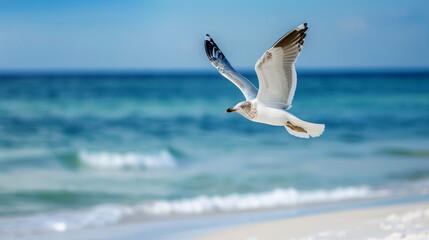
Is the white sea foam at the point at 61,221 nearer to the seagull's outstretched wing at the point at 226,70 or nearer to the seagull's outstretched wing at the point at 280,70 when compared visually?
the seagull's outstretched wing at the point at 226,70

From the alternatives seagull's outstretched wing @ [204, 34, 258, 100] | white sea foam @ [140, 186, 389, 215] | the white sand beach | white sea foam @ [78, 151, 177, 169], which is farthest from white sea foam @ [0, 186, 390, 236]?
white sea foam @ [78, 151, 177, 169]

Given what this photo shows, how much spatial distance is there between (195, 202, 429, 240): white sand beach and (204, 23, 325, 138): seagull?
1.48 metres

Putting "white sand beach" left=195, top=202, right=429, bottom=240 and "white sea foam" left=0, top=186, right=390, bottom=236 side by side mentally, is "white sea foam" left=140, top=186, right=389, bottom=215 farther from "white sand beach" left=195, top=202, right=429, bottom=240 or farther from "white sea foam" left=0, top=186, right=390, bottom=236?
"white sand beach" left=195, top=202, right=429, bottom=240

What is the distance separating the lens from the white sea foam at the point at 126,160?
12.0 meters

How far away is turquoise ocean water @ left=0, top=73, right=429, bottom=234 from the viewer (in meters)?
8.20

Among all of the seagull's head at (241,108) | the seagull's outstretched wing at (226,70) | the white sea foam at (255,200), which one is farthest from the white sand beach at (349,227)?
the seagull's head at (241,108)

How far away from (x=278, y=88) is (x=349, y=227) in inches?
88.5

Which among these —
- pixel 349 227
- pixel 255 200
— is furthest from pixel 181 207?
pixel 349 227

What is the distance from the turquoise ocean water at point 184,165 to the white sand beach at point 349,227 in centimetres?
149

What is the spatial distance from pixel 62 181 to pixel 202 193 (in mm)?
2729

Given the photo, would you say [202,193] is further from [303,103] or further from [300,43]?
[303,103]

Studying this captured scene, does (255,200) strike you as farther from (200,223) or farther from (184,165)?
(184,165)

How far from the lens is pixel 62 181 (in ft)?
32.8

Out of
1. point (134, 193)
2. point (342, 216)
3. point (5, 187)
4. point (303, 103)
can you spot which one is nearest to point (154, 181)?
point (134, 193)
